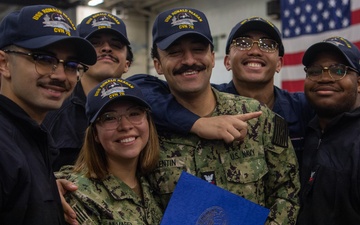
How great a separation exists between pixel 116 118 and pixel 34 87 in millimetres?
391

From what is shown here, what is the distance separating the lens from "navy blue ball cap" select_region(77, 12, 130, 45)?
2635 mm

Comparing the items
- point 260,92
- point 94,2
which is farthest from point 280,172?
point 94,2

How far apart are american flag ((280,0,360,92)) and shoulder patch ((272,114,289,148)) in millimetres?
4209

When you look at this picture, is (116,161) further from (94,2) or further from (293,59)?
(94,2)

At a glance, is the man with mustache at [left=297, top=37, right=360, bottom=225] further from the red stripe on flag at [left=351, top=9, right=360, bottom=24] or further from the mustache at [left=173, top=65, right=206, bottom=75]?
the red stripe on flag at [left=351, top=9, right=360, bottom=24]

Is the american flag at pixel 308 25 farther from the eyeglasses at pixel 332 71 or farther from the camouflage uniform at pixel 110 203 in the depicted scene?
the camouflage uniform at pixel 110 203

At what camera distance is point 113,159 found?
1862 mm

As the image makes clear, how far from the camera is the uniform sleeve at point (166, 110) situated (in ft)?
6.39

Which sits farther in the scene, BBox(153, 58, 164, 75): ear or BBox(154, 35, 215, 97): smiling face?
BBox(153, 58, 164, 75): ear

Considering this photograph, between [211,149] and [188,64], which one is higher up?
[188,64]

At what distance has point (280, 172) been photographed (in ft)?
6.46

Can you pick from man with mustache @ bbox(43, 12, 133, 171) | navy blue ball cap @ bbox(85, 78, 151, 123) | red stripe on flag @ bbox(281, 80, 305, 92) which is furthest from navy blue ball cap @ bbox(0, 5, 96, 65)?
red stripe on flag @ bbox(281, 80, 305, 92)

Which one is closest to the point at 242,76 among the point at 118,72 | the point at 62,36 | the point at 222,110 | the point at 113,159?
the point at 222,110

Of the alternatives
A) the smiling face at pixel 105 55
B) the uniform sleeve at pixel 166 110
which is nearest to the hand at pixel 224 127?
the uniform sleeve at pixel 166 110
